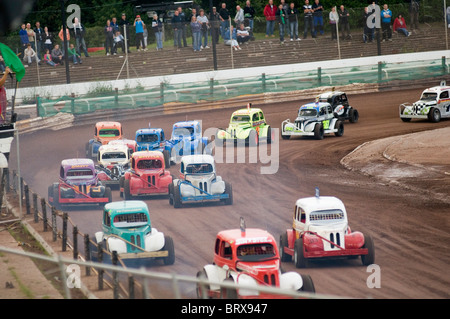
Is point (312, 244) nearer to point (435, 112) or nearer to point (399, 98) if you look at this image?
point (435, 112)

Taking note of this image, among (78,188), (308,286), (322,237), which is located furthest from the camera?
(78,188)

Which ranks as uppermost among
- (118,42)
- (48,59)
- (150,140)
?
(118,42)

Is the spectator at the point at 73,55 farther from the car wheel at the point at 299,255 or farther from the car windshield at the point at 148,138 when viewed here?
the car wheel at the point at 299,255

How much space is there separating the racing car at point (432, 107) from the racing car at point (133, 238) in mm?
22045

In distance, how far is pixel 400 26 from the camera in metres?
50.2

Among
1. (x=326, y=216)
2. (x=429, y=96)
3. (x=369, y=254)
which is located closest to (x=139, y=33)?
(x=429, y=96)

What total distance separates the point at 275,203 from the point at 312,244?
22.3 ft

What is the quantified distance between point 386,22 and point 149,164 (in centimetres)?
2856

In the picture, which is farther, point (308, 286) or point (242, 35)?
point (242, 35)

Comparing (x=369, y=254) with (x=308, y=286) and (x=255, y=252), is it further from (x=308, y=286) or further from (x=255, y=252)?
(x=308, y=286)

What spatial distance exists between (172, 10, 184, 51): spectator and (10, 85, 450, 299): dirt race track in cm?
939

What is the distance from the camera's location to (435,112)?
122 feet

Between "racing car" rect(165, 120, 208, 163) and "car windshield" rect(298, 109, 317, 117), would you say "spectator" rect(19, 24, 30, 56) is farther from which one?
"car windshield" rect(298, 109, 317, 117)

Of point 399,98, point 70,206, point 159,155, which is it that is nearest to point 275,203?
point 159,155
